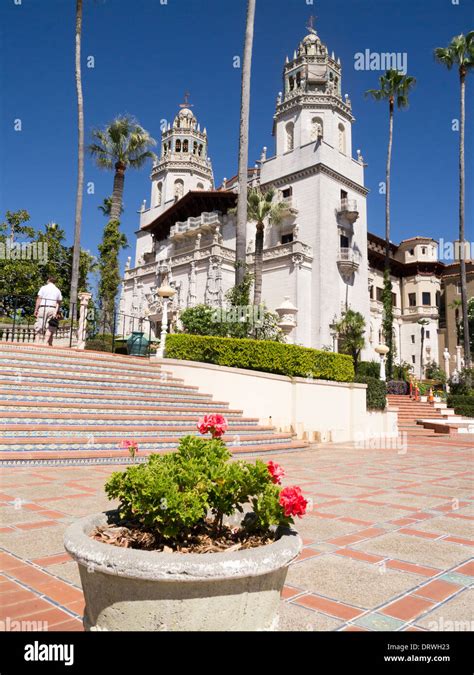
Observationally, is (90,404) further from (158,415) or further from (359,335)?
(359,335)

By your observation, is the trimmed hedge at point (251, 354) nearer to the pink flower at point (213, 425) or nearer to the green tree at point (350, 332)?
the pink flower at point (213, 425)

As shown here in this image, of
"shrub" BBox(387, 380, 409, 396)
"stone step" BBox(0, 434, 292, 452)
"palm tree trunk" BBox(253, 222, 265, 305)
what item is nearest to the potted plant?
"stone step" BBox(0, 434, 292, 452)

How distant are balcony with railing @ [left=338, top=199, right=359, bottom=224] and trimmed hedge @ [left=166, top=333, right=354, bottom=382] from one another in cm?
2129

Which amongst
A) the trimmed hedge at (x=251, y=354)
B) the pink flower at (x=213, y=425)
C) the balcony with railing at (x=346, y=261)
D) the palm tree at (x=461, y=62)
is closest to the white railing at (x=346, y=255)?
the balcony with railing at (x=346, y=261)

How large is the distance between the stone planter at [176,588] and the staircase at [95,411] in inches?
257

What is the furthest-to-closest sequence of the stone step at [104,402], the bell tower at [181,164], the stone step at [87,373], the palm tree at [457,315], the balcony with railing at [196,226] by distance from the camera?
the palm tree at [457,315], the bell tower at [181,164], the balcony with railing at [196,226], the stone step at [87,373], the stone step at [104,402]

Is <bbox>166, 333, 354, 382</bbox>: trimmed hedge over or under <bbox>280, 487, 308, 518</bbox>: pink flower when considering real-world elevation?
over

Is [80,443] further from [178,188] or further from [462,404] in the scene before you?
[178,188]

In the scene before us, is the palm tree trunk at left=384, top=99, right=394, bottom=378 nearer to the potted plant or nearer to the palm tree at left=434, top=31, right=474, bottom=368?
the palm tree at left=434, top=31, right=474, bottom=368

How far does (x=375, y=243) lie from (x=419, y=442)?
3460cm

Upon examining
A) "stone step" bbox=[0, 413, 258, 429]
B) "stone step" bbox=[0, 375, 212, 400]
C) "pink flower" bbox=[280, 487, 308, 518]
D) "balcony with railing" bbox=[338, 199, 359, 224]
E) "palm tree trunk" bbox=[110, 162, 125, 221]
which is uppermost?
"balcony with railing" bbox=[338, 199, 359, 224]

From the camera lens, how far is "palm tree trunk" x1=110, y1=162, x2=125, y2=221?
25797 millimetres

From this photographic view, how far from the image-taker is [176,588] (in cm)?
187

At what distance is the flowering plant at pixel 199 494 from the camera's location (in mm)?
2176
